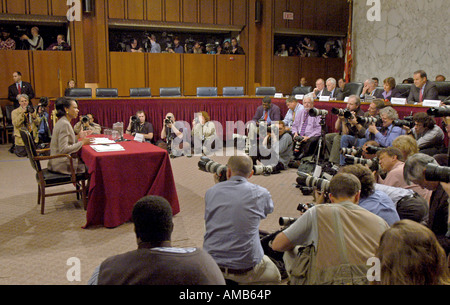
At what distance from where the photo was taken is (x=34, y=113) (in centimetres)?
680

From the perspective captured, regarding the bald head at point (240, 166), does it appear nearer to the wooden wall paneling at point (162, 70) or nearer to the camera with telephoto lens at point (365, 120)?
the camera with telephoto lens at point (365, 120)

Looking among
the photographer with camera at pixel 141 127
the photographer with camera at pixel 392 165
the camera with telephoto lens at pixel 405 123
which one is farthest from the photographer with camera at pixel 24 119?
the photographer with camera at pixel 392 165

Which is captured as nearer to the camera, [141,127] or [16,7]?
[141,127]

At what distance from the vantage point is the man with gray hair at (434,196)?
2146mm

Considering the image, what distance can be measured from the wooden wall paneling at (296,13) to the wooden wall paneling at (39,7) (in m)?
6.33

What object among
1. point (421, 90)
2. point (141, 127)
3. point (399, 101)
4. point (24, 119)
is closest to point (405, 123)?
point (399, 101)

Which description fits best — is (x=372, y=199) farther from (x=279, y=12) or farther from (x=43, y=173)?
(x=279, y=12)

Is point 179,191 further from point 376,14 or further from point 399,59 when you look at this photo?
point 376,14

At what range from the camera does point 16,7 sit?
876 cm

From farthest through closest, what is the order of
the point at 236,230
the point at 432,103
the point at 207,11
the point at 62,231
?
the point at 207,11 < the point at 432,103 < the point at 62,231 < the point at 236,230

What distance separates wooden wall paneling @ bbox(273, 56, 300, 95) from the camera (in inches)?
443

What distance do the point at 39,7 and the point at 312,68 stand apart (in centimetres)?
734

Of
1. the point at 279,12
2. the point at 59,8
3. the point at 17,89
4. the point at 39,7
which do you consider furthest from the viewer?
the point at 279,12
